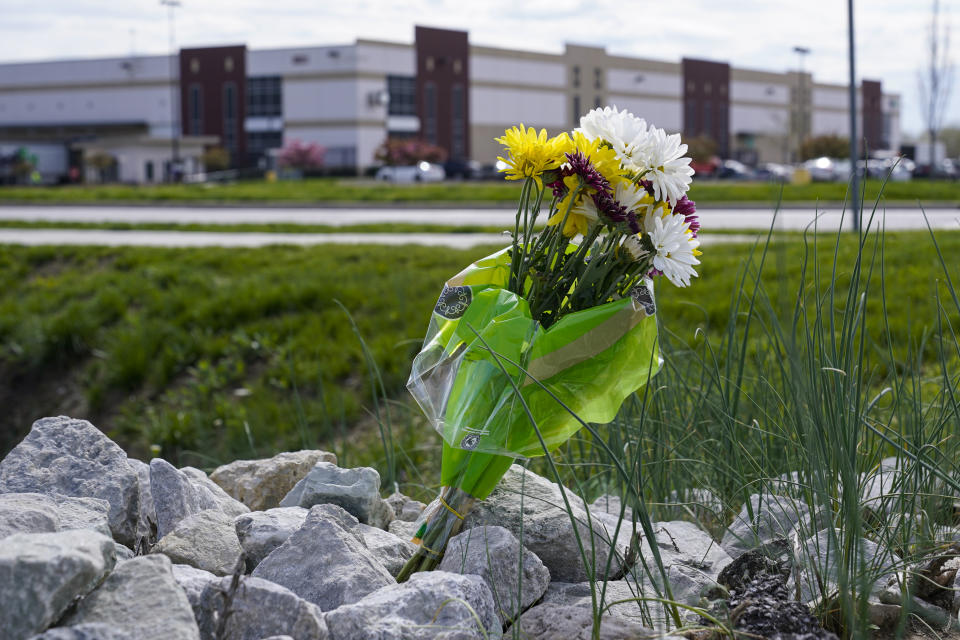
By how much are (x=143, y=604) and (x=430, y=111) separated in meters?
67.0

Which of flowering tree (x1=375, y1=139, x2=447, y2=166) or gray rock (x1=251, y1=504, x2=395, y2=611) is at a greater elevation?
flowering tree (x1=375, y1=139, x2=447, y2=166)

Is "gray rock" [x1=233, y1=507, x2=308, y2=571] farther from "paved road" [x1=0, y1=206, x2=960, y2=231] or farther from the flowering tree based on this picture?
the flowering tree

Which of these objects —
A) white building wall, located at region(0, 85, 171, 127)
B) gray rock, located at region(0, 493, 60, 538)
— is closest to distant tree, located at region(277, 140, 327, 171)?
white building wall, located at region(0, 85, 171, 127)

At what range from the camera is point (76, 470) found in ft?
7.35

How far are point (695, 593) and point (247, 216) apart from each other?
17.8m

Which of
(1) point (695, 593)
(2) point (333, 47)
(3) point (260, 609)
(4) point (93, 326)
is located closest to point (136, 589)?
Answer: (3) point (260, 609)

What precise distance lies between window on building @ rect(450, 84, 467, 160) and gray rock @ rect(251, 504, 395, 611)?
65.7m

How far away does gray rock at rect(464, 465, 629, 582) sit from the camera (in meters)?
2.14

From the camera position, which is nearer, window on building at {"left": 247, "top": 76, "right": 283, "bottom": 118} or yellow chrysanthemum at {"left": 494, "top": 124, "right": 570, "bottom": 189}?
yellow chrysanthemum at {"left": 494, "top": 124, "right": 570, "bottom": 189}

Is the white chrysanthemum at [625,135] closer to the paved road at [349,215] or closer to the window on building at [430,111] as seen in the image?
the paved road at [349,215]

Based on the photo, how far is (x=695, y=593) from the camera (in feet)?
6.24

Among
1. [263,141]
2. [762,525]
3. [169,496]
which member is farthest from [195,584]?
[263,141]

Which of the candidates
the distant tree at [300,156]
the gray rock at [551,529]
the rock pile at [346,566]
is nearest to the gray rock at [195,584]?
the rock pile at [346,566]

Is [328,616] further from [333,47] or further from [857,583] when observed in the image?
[333,47]
